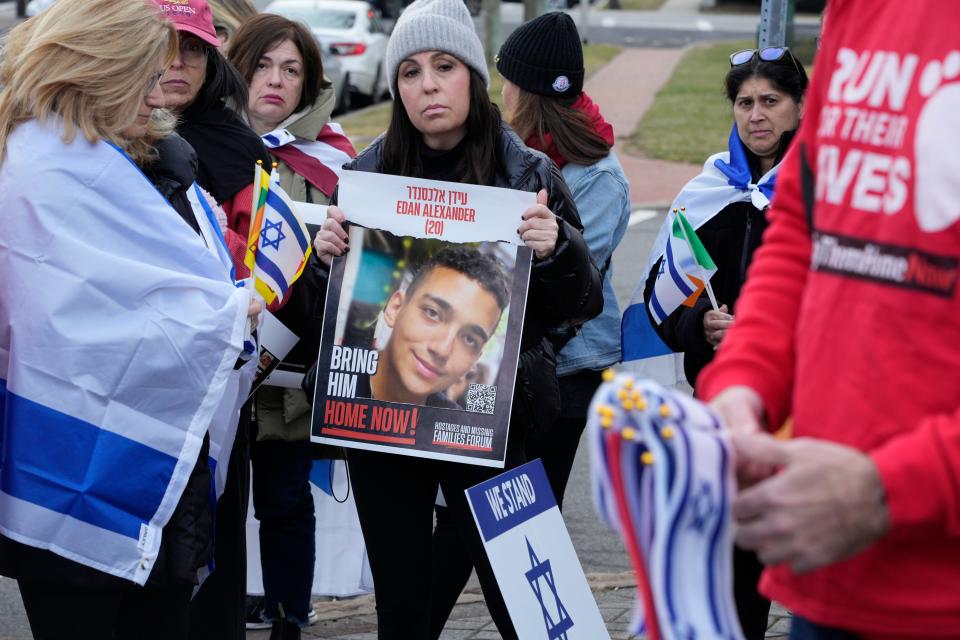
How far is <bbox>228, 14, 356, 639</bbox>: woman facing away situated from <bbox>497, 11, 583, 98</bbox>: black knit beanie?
2.26ft

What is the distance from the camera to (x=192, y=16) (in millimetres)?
4211

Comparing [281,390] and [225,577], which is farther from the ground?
[281,390]

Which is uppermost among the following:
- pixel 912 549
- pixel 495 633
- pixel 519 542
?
pixel 912 549

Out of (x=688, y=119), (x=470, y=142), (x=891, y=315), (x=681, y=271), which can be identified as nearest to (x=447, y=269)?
(x=470, y=142)

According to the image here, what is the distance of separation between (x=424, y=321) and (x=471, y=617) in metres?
1.76

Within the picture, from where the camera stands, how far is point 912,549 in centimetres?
167

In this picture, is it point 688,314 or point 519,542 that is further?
point 688,314

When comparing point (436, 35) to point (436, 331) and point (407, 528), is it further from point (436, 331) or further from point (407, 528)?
point (407, 528)

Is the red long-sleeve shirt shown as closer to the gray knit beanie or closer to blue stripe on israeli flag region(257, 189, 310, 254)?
the gray knit beanie

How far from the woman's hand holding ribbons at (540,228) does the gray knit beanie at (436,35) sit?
0.41 m

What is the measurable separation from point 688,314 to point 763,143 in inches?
23.1

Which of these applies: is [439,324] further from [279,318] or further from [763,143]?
[763,143]

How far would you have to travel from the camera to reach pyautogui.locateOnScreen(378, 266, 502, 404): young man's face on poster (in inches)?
141

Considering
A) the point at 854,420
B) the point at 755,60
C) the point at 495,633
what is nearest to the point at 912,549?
the point at 854,420
